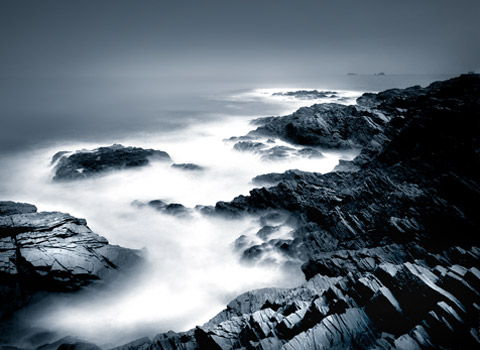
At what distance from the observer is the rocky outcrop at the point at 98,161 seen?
82.5ft

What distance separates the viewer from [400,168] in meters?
14.2

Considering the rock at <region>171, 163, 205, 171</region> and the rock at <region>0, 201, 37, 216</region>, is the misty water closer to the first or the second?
the rock at <region>171, 163, 205, 171</region>

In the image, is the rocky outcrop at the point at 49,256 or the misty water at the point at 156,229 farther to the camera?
the misty water at the point at 156,229

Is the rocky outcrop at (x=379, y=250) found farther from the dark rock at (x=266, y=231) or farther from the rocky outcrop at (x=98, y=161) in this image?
the rocky outcrop at (x=98, y=161)

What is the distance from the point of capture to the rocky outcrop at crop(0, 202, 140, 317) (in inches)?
424

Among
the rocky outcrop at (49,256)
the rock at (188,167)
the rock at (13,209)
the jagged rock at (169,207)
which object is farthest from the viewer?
the rock at (188,167)

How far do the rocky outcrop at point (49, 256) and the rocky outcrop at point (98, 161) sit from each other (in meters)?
12.5

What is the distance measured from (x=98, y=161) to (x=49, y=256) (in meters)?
16.9

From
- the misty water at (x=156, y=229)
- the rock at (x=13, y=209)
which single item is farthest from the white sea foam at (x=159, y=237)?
the rock at (x=13, y=209)

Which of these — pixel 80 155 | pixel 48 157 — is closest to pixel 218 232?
pixel 80 155

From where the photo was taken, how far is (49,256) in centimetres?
1158

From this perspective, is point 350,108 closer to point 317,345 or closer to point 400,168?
point 400,168

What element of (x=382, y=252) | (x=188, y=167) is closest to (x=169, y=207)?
(x=188, y=167)

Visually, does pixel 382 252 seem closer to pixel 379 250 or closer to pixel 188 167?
pixel 379 250
